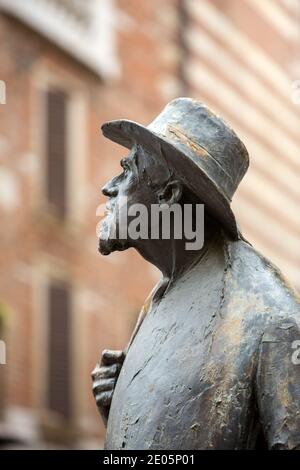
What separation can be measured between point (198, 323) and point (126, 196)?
36cm

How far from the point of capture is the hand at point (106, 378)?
4430 mm

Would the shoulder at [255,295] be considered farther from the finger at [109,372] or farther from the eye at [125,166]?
the finger at [109,372]

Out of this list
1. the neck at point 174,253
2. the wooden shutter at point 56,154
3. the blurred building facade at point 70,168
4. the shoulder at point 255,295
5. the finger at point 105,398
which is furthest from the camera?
the wooden shutter at point 56,154

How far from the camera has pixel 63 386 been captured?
2062 centimetres

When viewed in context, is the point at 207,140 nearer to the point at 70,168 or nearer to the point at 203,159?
the point at 203,159

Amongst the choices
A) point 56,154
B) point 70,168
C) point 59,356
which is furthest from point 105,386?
point 70,168

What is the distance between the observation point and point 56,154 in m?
21.0

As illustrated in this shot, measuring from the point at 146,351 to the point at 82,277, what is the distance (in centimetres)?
1722

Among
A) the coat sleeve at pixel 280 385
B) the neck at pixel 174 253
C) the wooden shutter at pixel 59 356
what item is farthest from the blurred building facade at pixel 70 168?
the coat sleeve at pixel 280 385

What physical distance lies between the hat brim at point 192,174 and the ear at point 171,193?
25 mm

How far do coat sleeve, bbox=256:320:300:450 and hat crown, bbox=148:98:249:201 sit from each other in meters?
0.35

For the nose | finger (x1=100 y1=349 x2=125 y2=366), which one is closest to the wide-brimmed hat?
the nose

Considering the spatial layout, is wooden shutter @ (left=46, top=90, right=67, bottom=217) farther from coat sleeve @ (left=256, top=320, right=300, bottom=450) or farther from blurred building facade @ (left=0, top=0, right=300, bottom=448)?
coat sleeve @ (left=256, top=320, right=300, bottom=450)

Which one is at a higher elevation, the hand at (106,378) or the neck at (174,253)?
the neck at (174,253)
